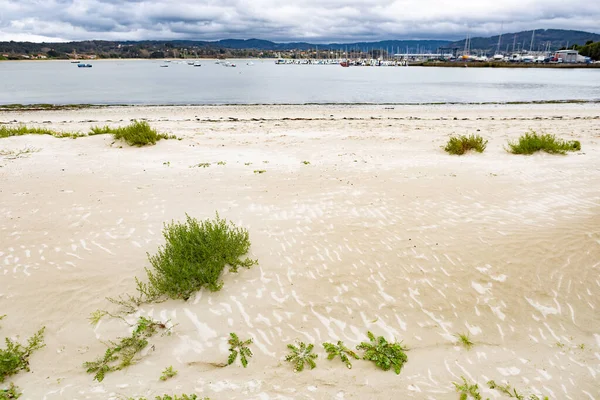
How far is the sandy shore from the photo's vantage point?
12.0ft

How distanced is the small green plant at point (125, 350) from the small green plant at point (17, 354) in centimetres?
62

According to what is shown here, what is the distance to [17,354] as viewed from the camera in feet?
12.2

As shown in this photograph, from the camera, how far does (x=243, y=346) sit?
156 inches

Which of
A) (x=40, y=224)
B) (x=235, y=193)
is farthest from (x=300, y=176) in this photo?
(x=40, y=224)

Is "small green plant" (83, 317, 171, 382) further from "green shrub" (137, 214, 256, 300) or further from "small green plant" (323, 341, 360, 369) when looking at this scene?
"small green plant" (323, 341, 360, 369)

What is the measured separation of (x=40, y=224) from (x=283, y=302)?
4.84 metres

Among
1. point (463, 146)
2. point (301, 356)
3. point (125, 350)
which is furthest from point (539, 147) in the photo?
point (125, 350)

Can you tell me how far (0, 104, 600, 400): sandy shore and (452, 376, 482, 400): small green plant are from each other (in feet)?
0.29

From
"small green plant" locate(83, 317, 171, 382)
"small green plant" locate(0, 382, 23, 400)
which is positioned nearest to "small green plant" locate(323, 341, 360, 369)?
"small green plant" locate(83, 317, 171, 382)

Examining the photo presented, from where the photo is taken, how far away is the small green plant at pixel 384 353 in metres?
3.72

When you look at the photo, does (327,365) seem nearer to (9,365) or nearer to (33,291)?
(9,365)

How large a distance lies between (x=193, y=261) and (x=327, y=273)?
1839mm

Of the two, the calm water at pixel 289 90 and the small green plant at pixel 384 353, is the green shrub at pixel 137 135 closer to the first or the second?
the small green plant at pixel 384 353

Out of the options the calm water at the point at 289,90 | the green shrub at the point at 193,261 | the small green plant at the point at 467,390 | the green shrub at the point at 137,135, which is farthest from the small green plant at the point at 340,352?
the calm water at the point at 289,90
